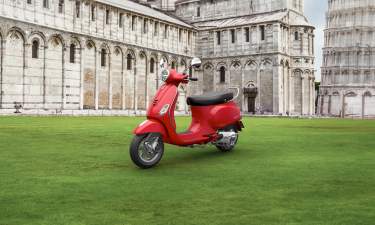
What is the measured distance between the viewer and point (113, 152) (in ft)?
35.0

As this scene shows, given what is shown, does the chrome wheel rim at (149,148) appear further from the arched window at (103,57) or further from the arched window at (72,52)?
the arched window at (103,57)

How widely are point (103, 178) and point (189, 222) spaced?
285 centimetres

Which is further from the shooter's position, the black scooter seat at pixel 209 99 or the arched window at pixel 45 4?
the arched window at pixel 45 4

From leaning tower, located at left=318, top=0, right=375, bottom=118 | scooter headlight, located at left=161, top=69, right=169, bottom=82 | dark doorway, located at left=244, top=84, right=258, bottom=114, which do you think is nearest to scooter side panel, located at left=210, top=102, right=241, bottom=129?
scooter headlight, located at left=161, top=69, right=169, bottom=82

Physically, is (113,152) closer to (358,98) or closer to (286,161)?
(286,161)

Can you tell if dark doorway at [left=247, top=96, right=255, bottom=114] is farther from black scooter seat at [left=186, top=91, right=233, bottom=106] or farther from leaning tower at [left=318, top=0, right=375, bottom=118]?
black scooter seat at [left=186, top=91, right=233, bottom=106]

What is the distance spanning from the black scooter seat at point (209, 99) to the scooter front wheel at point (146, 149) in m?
1.80

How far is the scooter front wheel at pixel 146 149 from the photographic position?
26.6 feet

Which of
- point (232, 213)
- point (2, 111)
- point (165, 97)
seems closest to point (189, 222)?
point (232, 213)

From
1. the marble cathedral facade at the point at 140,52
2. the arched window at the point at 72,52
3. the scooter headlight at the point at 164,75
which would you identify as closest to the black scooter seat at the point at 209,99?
the scooter headlight at the point at 164,75

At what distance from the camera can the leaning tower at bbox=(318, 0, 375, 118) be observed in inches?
3083

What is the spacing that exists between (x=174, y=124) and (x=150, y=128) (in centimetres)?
84

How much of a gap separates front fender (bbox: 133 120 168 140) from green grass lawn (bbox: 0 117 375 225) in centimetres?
68

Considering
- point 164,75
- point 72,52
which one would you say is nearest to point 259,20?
point 72,52
